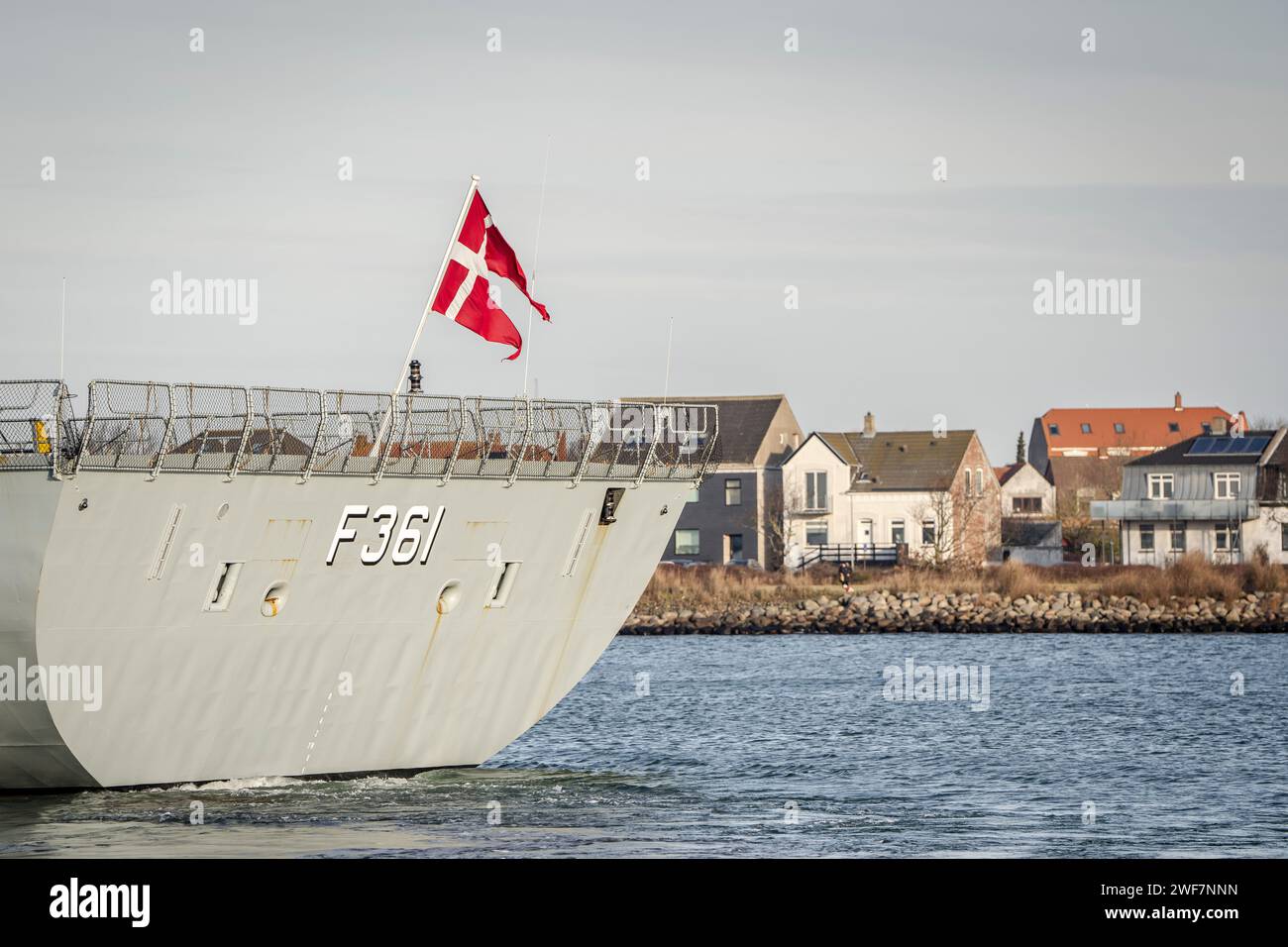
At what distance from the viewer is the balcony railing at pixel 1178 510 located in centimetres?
8175

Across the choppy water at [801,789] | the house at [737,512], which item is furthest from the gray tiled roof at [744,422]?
the choppy water at [801,789]

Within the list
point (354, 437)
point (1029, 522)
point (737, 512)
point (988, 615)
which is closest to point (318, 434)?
point (354, 437)

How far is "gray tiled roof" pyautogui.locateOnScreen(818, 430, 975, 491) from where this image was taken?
90750mm

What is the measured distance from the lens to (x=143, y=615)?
2261 centimetres

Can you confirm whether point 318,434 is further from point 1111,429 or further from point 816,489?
point 1111,429

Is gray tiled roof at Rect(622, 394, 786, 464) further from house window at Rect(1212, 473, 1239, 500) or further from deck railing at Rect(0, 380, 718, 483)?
deck railing at Rect(0, 380, 718, 483)

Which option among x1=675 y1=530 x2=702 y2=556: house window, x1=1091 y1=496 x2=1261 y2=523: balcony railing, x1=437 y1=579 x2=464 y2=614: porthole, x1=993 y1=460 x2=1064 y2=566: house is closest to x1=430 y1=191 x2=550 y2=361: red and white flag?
x1=437 y1=579 x2=464 y2=614: porthole

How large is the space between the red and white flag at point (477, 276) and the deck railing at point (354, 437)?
111 cm
